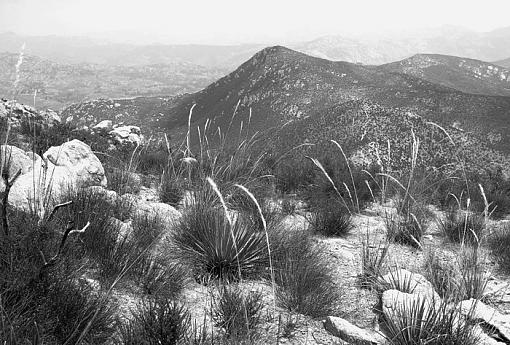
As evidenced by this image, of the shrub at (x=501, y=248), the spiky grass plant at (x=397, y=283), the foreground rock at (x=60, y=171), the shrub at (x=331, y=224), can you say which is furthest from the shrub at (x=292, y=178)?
the spiky grass plant at (x=397, y=283)

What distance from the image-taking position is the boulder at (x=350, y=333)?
105 inches

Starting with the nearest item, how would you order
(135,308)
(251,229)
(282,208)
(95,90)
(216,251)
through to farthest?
1. (135,308)
2. (216,251)
3. (251,229)
4. (282,208)
5. (95,90)

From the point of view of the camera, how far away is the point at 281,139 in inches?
1161

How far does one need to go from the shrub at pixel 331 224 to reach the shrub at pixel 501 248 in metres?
1.91

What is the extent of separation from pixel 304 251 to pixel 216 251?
1.01 m

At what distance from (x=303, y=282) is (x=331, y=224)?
2.55 meters

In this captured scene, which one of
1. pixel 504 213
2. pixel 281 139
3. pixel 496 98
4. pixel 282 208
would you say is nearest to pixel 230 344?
pixel 282 208

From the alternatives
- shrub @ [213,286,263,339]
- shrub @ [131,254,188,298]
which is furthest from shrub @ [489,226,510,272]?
shrub @ [131,254,188,298]

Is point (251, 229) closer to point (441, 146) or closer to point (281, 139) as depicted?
point (441, 146)

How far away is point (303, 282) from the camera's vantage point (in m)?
A: 3.11

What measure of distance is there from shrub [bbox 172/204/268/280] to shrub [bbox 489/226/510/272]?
3148mm

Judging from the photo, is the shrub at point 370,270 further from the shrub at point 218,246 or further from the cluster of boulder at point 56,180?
the cluster of boulder at point 56,180

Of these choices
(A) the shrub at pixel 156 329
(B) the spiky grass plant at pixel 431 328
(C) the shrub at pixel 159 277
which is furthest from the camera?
(C) the shrub at pixel 159 277

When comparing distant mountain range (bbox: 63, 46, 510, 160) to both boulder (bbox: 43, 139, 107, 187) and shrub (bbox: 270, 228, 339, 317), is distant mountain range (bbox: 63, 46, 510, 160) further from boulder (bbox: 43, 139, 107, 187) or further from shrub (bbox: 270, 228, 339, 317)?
shrub (bbox: 270, 228, 339, 317)
